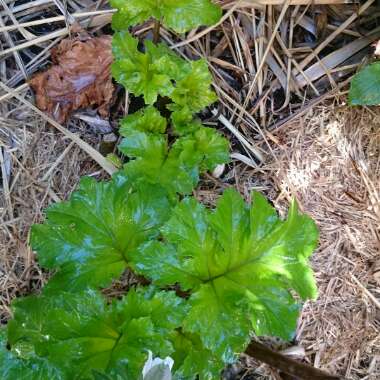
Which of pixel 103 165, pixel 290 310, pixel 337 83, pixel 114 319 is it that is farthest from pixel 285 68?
pixel 114 319

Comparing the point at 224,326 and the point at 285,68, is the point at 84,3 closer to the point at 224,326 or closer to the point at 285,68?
the point at 285,68

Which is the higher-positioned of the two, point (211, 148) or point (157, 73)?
point (157, 73)

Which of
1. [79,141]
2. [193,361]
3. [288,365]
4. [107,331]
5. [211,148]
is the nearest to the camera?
[107,331]

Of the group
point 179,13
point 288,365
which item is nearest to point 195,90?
point 179,13

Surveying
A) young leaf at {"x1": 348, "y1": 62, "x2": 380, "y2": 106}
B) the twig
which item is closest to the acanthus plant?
the twig

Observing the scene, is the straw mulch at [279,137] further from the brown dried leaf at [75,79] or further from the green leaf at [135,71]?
the green leaf at [135,71]

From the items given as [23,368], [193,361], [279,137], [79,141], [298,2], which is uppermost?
[298,2]

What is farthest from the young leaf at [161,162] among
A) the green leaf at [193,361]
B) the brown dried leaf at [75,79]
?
the green leaf at [193,361]

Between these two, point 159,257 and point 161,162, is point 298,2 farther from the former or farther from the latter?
point 159,257
